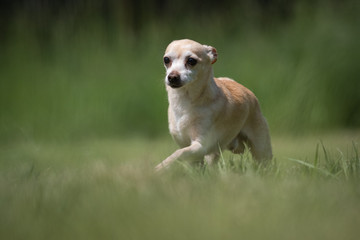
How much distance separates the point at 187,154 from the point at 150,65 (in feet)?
12.1

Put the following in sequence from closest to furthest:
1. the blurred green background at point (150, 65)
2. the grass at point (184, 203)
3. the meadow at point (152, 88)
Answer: the grass at point (184, 203)
the meadow at point (152, 88)
the blurred green background at point (150, 65)

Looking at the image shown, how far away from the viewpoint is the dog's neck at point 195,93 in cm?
306

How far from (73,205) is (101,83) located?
4374mm

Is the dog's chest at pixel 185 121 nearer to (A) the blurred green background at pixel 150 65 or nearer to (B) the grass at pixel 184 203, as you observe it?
(B) the grass at pixel 184 203

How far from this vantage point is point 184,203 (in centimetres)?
188

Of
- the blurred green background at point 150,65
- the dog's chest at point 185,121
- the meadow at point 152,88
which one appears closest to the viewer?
the meadow at point 152,88

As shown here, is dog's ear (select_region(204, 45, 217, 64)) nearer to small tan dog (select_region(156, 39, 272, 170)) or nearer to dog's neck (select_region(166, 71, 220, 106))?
small tan dog (select_region(156, 39, 272, 170))

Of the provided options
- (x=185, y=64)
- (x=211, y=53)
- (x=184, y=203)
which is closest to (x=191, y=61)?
(x=185, y=64)

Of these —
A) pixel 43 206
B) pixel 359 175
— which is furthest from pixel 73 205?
pixel 359 175

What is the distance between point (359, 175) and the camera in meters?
2.52

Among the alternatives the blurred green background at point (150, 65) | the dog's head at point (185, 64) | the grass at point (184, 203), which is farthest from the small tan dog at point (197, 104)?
the blurred green background at point (150, 65)

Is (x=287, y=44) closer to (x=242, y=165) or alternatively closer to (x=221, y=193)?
(x=242, y=165)

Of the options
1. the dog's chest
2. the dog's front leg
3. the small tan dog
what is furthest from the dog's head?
the dog's front leg

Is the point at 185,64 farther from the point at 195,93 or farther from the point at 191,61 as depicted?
the point at 195,93
